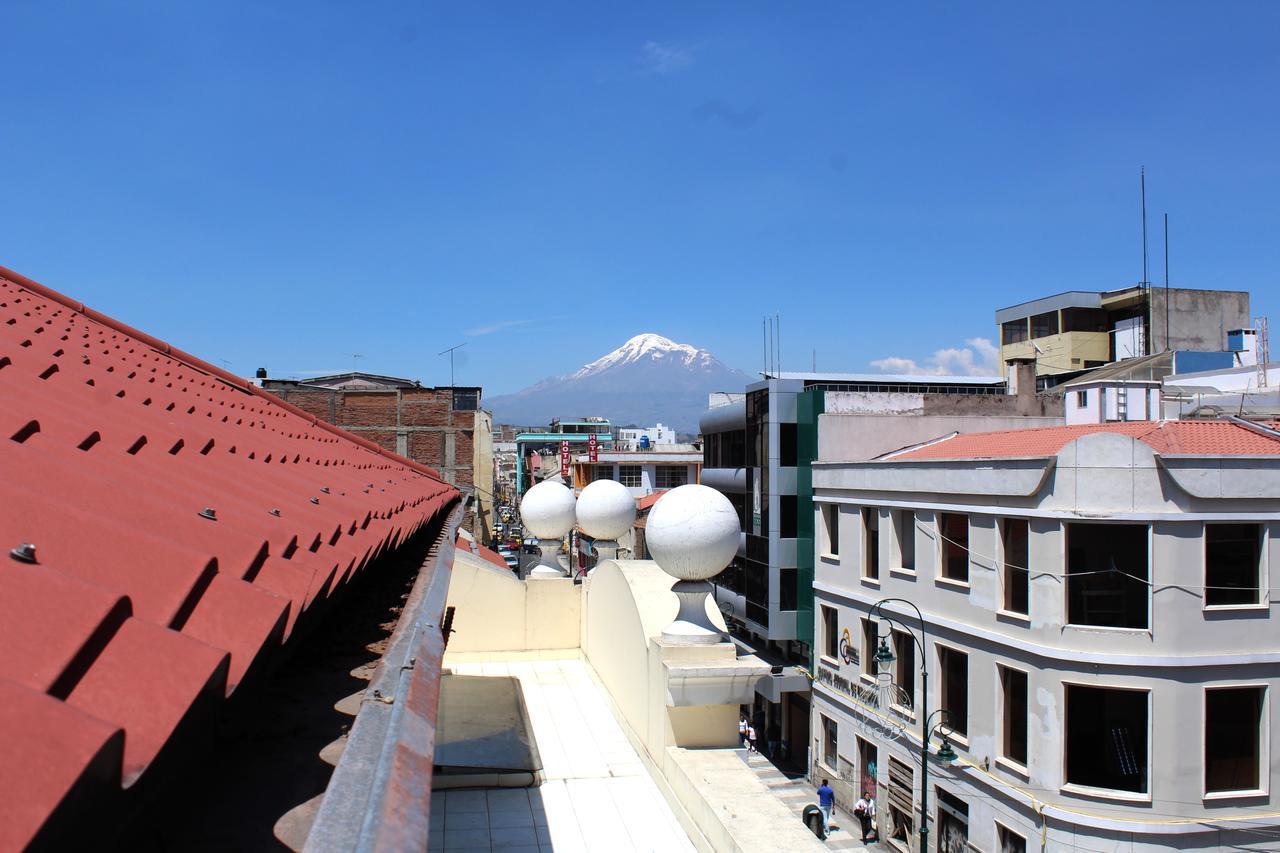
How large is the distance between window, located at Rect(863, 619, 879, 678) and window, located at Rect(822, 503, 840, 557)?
2.97 m

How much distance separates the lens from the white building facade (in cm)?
1658

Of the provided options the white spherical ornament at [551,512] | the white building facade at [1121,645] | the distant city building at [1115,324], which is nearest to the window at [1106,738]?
the white building facade at [1121,645]

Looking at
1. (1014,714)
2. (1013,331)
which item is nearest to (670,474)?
(1013,331)

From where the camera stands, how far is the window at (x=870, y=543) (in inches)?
986

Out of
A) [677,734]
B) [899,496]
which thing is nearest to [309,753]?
[677,734]

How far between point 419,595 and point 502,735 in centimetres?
517

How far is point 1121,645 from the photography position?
16.9m

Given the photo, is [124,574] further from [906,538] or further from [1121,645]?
[906,538]

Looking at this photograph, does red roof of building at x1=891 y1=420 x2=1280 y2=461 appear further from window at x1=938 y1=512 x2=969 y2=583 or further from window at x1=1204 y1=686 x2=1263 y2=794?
window at x1=1204 y1=686 x2=1263 y2=794

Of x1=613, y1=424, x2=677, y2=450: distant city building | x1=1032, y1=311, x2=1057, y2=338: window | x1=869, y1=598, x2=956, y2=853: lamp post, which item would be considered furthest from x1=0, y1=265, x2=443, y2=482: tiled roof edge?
x1=613, y1=424, x2=677, y2=450: distant city building

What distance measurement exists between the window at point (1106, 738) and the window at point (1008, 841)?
173cm

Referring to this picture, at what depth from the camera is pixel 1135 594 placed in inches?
680

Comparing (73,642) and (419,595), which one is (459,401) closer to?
(419,595)

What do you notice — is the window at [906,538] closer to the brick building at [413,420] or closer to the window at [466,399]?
the brick building at [413,420]
